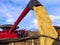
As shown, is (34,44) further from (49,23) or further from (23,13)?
(49,23)

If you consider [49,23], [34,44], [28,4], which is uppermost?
[28,4]

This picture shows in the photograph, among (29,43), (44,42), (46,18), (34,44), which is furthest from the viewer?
(29,43)

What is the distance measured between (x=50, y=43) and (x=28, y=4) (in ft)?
6.45

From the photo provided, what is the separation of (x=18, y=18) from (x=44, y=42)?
2.38m

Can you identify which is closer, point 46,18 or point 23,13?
point 46,18

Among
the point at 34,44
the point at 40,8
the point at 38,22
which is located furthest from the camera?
the point at 34,44

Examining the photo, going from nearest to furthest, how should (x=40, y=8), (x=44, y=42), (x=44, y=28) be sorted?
(x=44, y=42) → (x=44, y=28) → (x=40, y=8)

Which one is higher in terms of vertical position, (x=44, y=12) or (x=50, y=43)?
(x=44, y=12)

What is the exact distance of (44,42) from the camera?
205cm

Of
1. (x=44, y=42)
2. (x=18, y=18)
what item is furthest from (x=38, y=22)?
(x=18, y=18)

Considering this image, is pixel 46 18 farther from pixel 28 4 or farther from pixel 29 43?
pixel 29 43

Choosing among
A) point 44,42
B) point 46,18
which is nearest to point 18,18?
point 46,18

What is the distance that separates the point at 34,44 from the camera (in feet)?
15.3

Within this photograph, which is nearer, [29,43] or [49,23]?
[49,23]
